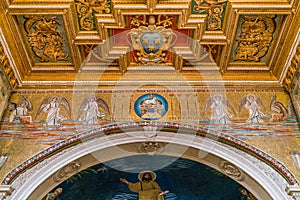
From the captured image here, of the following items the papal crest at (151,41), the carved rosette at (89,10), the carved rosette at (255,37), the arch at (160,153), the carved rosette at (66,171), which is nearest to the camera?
the arch at (160,153)

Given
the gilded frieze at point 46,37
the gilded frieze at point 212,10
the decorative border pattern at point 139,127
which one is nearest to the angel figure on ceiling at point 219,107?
the decorative border pattern at point 139,127

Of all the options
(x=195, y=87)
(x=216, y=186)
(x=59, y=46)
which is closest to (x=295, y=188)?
(x=216, y=186)

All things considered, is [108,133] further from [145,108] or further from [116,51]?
[116,51]

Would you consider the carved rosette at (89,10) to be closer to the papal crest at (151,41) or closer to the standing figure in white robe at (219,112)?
the papal crest at (151,41)

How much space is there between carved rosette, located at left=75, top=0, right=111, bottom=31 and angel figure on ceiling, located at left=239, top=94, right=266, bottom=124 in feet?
13.0

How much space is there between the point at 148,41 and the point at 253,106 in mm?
3013

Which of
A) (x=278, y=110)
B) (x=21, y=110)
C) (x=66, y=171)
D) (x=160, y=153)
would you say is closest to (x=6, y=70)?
(x=21, y=110)

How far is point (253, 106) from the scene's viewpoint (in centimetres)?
1071

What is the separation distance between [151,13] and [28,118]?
3829mm

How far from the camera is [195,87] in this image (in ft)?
36.1

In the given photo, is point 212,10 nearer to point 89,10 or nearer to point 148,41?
point 148,41

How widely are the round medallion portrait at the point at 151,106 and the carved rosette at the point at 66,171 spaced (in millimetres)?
1934

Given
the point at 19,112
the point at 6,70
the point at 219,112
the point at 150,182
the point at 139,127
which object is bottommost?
the point at 150,182

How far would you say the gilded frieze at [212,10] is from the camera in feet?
31.2
